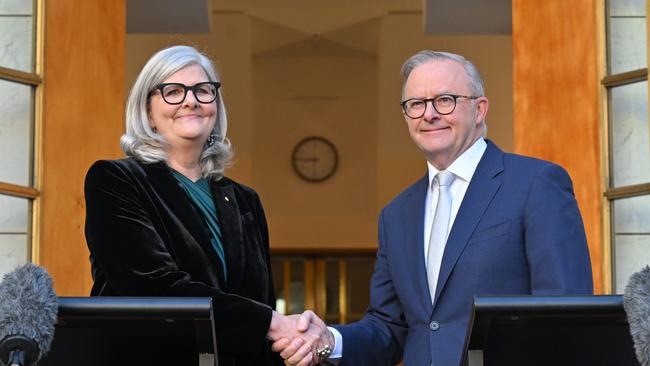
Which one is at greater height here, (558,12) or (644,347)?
(558,12)

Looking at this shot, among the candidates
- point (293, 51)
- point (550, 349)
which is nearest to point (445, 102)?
point (550, 349)

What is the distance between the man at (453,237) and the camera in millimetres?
3029

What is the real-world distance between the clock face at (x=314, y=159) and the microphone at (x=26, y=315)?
1186 centimetres

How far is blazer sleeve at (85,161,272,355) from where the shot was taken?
2867 millimetres

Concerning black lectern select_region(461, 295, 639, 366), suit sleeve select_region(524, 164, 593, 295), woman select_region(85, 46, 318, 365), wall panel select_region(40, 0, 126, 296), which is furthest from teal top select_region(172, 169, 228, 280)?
wall panel select_region(40, 0, 126, 296)

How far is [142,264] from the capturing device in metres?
2.87

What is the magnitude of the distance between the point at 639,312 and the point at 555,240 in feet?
2.50

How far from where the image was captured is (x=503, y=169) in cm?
320

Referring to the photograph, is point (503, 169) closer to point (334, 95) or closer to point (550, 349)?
point (550, 349)

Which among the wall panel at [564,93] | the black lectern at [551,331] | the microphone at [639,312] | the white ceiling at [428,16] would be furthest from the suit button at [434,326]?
the white ceiling at [428,16]

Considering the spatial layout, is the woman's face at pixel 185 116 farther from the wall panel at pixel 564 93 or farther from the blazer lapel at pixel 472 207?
the wall panel at pixel 564 93

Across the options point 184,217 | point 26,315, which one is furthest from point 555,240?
point 26,315

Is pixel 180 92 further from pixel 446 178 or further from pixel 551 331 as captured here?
pixel 551 331

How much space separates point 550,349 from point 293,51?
39.3ft
